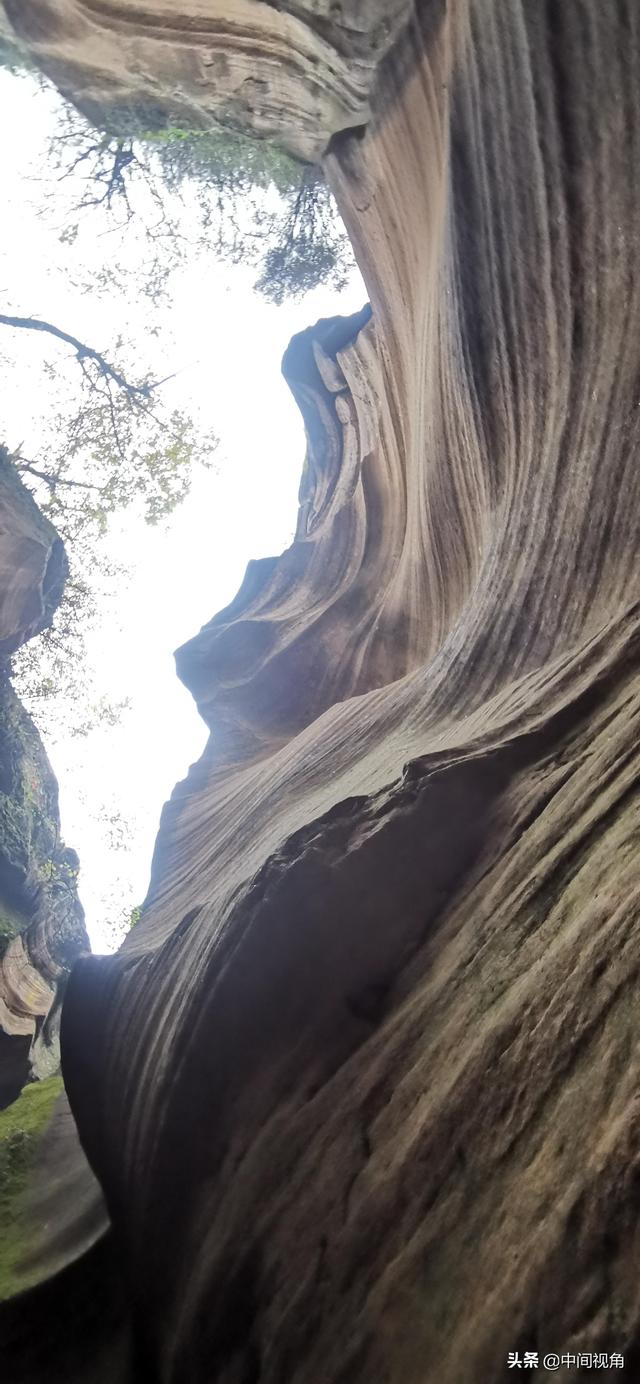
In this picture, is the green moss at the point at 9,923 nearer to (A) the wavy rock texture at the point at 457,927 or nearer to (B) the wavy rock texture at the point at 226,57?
(A) the wavy rock texture at the point at 457,927

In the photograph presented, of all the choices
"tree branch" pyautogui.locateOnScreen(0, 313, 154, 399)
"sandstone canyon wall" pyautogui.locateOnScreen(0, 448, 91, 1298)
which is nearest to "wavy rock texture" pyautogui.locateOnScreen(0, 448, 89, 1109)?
"sandstone canyon wall" pyautogui.locateOnScreen(0, 448, 91, 1298)

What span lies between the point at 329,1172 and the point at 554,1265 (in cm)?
133

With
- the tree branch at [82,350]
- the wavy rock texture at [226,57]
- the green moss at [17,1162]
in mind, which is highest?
the tree branch at [82,350]

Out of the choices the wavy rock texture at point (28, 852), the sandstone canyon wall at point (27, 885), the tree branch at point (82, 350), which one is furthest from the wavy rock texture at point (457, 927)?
the tree branch at point (82, 350)

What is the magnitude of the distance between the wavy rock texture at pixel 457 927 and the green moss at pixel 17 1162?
47 cm

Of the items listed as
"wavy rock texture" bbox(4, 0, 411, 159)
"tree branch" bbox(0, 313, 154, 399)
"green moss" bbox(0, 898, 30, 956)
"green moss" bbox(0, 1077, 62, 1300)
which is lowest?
"green moss" bbox(0, 1077, 62, 1300)

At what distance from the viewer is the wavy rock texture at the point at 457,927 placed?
93.4 inches

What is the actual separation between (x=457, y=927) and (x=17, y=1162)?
159 inches

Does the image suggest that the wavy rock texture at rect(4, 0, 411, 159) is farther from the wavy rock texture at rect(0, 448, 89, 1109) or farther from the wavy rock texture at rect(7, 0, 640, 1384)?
the wavy rock texture at rect(0, 448, 89, 1109)

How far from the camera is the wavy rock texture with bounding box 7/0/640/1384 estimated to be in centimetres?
237

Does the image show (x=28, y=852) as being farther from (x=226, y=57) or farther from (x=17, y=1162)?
(x=226, y=57)

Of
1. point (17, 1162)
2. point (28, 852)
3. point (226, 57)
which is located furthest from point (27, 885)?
point (226, 57)

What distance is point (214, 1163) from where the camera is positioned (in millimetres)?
3840

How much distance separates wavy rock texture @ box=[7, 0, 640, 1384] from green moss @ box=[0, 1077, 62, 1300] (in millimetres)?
475
